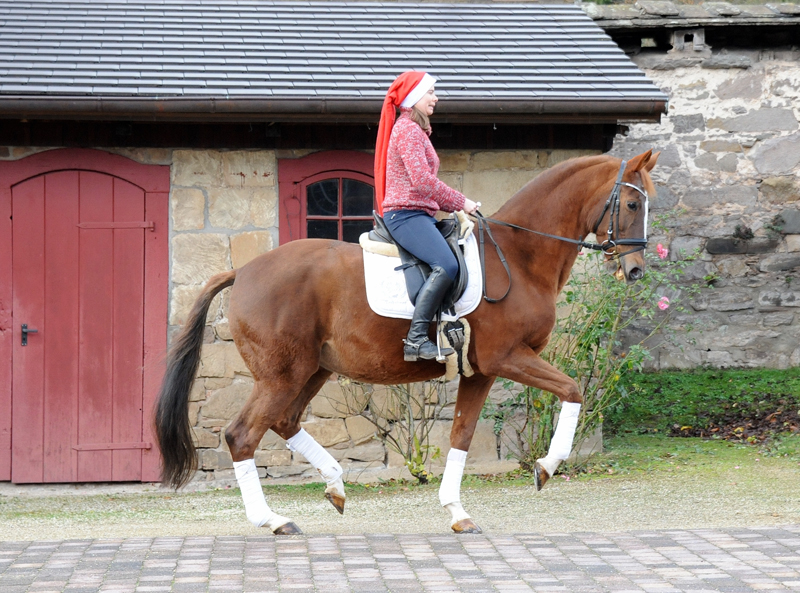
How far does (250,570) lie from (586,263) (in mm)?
4467

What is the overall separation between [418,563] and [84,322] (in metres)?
4.37

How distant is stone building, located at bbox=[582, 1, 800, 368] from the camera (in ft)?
36.0

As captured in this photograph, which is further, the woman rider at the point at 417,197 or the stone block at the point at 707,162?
the stone block at the point at 707,162

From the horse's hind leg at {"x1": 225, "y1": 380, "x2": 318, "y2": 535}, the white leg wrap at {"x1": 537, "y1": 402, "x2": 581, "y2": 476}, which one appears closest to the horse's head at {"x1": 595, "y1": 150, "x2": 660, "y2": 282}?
the white leg wrap at {"x1": 537, "y1": 402, "x2": 581, "y2": 476}

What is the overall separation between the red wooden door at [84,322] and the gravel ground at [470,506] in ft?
1.15

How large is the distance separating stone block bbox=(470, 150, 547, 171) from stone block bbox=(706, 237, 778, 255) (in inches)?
160

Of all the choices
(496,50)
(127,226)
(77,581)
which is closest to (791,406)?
(496,50)

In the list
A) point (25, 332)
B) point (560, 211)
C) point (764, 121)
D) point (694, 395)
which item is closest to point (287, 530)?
point (560, 211)

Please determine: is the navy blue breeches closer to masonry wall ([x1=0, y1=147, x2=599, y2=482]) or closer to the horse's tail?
the horse's tail

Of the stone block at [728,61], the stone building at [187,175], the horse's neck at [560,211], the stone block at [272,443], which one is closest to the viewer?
the horse's neck at [560,211]

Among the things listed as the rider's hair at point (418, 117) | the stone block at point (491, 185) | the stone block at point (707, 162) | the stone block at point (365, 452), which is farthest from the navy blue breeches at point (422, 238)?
the stone block at point (707, 162)

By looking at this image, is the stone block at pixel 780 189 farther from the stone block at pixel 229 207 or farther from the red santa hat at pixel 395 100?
the red santa hat at pixel 395 100

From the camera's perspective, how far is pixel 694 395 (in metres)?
10.5

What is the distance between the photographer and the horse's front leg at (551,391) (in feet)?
17.0
